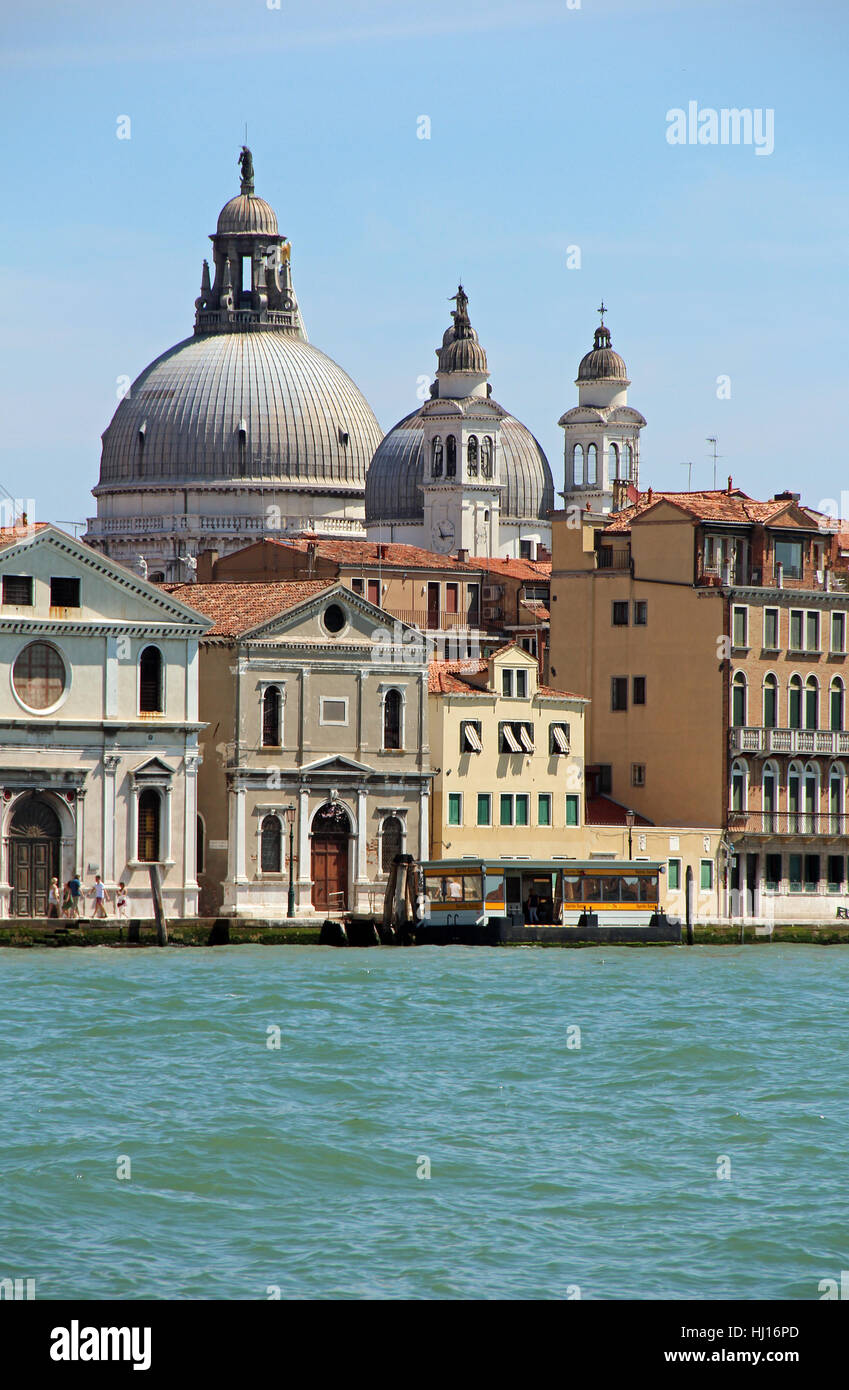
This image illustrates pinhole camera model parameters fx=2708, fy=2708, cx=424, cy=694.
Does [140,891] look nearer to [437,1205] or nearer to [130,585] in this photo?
[130,585]

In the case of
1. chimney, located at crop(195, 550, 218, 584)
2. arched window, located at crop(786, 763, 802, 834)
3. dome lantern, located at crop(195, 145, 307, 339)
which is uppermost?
dome lantern, located at crop(195, 145, 307, 339)

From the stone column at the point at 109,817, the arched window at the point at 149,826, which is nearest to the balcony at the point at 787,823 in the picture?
the arched window at the point at 149,826

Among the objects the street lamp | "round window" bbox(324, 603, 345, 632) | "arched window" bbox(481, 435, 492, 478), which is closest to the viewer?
the street lamp

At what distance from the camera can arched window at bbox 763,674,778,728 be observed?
194ft

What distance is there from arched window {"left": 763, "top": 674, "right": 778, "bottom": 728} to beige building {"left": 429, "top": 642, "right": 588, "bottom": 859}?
5.09 metres

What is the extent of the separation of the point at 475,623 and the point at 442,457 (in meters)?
24.3

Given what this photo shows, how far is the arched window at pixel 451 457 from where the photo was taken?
3809 inches

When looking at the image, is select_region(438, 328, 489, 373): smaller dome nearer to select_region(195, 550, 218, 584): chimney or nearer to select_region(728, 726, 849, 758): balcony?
select_region(195, 550, 218, 584): chimney

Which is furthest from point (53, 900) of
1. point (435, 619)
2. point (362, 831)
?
point (435, 619)

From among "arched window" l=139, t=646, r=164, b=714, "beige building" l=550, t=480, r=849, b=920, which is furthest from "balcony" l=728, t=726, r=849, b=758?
"arched window" l=139, t=646, r=164, b=714

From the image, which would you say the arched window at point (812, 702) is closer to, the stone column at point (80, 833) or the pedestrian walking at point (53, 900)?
the stone column at point (80, 833)

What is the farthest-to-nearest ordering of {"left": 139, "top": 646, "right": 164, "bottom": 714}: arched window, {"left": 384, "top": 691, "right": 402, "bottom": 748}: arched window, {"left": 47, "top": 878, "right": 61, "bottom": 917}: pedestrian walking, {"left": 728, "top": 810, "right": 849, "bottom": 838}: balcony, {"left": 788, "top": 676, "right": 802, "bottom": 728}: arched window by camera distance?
{"left": 788, "top": 676, "right": 802, "bottom": 728}: arched window → {"left": 728, "top": 810, "right": 849, "bottom": 838}: balcony → {"left": 384, "top": 691, "right": 402, "bottom": 748}: arched window → {"left": 139, "top": 646, "right": 164, "bottom": 714}: arched window → {"left": 47, "top": 878, "right": 61, "bottom": 917}: pedestrian walking

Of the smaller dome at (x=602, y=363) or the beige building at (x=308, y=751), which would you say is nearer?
the beige building at (x=308, y=751)

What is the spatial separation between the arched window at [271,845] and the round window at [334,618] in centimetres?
398
